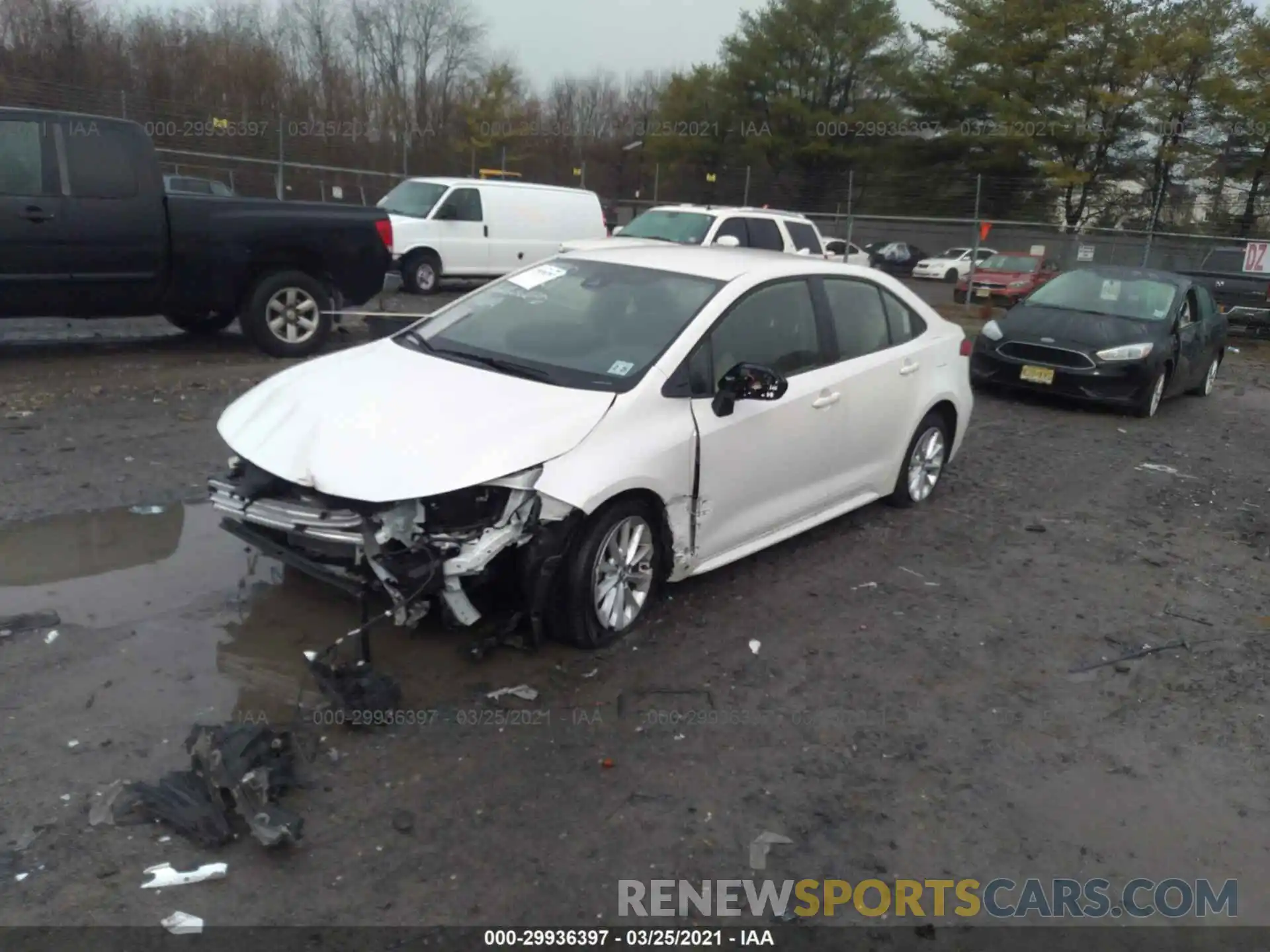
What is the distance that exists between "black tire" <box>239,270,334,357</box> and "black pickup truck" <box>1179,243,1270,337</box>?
51.4 ft

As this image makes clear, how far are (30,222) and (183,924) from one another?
7403 mm

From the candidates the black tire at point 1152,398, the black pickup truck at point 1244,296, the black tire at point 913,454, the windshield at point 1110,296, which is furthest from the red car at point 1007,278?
the black tire at point 913,454

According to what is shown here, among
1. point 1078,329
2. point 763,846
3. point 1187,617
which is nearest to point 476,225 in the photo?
point 1078,329

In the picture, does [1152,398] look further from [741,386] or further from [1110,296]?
[741,386]

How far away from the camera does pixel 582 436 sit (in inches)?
168

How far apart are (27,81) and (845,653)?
23614 mm

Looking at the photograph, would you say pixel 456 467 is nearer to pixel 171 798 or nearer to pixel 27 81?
pixel 171 798

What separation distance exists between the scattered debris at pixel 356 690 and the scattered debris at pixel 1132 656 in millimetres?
3062

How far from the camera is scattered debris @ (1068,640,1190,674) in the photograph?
478 cm

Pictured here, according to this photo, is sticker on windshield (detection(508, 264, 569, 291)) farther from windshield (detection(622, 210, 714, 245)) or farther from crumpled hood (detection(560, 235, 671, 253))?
windshield (detection(622, 210, 714, 245))

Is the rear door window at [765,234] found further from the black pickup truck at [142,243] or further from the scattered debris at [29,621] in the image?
the scattered debris at [29,621]

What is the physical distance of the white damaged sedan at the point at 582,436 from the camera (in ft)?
13.2

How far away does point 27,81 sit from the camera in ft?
70.9

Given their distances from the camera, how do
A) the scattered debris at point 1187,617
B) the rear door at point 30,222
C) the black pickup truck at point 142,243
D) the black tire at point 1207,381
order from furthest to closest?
1. the black tire at point 1207,381
2. the black pickup truck at point 142,243
3. the rear door at point 30,222
4. the scattered debris at point 1187,617
